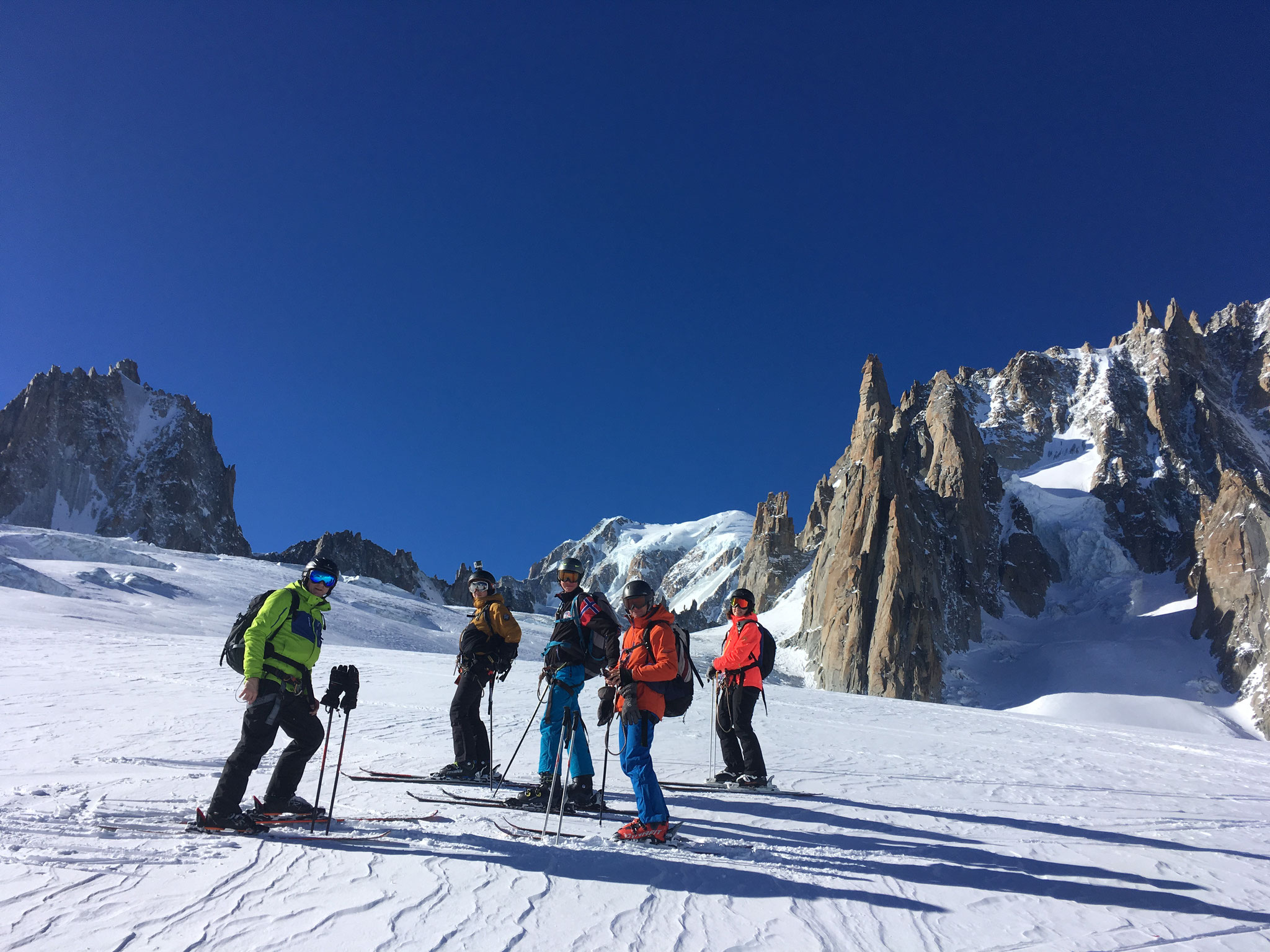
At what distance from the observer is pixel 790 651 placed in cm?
7688

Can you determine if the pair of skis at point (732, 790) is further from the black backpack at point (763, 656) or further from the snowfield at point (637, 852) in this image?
the black backpack at point (763, 656)

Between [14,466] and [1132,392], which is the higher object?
[1132,392]

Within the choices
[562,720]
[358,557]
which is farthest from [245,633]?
[358,557]

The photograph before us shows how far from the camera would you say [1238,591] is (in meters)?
66.8

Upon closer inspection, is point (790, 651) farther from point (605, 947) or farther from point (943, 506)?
point (605, 947)

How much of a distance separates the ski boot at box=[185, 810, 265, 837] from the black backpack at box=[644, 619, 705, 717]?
3.19 meters

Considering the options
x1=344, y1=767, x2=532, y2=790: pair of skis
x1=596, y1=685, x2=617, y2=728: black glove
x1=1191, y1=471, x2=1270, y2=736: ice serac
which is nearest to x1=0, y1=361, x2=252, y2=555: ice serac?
x1=344, y1=767, x2=532, y2=790: pair of skis

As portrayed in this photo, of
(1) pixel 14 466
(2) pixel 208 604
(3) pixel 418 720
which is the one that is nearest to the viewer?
(3) pixel 418 720

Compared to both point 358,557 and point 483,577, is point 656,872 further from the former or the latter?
point 358,557

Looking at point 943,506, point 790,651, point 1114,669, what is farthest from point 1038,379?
point 790,651

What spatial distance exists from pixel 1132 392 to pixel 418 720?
141m

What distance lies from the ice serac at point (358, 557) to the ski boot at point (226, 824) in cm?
11059

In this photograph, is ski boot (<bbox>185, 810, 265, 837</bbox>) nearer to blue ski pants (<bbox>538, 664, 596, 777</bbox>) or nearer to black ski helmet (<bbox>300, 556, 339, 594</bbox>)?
black ski helmet (<bbox>300, 556, 339, 594</bbox>)

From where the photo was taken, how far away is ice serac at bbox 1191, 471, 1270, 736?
62.4m
